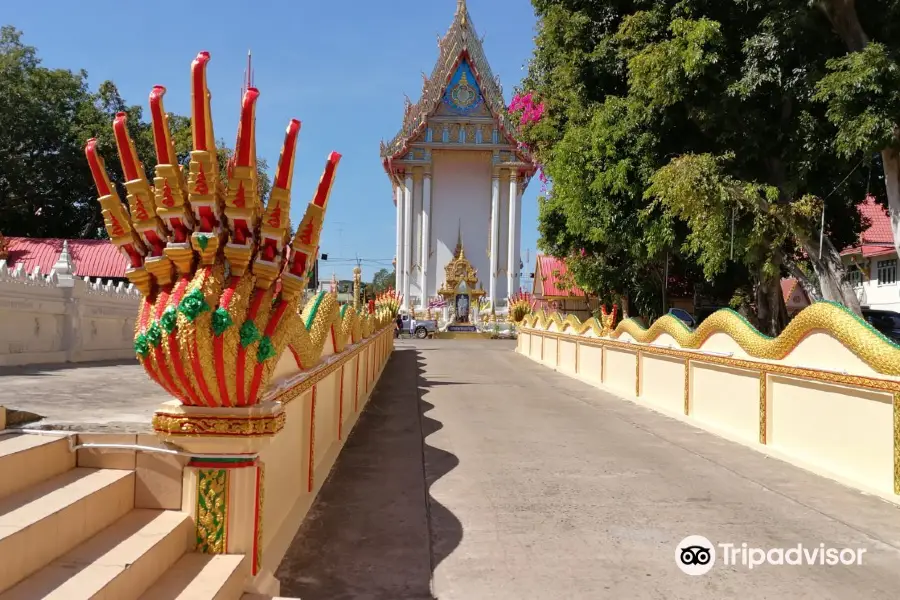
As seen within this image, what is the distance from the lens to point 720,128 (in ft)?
40.6

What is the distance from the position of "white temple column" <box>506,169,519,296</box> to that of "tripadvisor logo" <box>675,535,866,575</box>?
3758cm

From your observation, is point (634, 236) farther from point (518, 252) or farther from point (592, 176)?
point (518, 252)

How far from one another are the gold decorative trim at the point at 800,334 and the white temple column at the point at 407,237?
3148cm

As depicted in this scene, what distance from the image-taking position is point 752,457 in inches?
272

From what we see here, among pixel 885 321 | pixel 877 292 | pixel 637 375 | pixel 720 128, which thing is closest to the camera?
pixel 637 375

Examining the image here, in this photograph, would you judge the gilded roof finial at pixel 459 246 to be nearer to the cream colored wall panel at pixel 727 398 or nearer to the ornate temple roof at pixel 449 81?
the ornate temple roof at pixel 449 81

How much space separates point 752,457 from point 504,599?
4465 mm

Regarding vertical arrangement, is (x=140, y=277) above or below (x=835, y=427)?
above

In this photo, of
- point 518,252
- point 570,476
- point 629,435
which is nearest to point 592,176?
point 629,435

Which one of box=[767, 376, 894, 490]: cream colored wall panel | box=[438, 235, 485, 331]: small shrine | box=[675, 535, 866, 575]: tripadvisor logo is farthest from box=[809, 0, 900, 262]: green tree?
box=[438, 235, 485, 331]: small shrine

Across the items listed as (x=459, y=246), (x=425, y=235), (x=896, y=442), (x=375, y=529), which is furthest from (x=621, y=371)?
(x=459, y=246)

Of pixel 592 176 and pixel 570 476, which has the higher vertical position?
pixel 592 176

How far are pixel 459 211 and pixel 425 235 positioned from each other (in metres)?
2.95

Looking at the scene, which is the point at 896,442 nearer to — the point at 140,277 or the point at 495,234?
the point at 140,277
